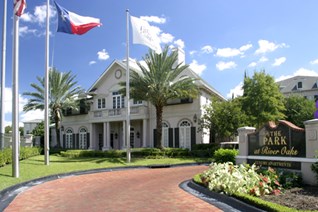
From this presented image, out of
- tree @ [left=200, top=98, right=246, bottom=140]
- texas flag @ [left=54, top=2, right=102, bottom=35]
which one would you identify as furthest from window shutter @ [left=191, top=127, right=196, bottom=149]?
texas flag @ [left=54, top=2, right=102, bottom=35]

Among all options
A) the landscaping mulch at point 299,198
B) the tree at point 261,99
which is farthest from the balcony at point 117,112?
the landscaping mulch at point 299,198

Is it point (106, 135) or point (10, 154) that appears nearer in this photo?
point (10, 154)

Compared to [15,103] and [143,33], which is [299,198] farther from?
[143,33]

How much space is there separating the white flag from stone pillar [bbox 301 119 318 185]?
12.6 metres

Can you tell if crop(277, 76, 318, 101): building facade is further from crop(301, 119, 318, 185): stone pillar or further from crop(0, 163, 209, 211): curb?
crop(301, 119, 318, 185): stone pillar

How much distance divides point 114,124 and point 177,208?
1195 inches

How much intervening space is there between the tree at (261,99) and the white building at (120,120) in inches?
157

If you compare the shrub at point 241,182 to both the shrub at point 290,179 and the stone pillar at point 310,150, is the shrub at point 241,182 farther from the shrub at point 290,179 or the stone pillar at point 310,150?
the stone pillar at point 310,150

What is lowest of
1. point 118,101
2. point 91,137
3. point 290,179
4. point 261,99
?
point 290,179

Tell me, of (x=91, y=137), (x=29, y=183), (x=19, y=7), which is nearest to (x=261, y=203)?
(x=29, y=183)

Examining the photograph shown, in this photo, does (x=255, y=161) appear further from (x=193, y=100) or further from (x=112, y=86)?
(x=112, y=86)

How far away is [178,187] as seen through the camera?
1182 centimetres

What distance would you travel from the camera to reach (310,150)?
10.6m

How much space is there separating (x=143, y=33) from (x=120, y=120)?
51.3 feet
